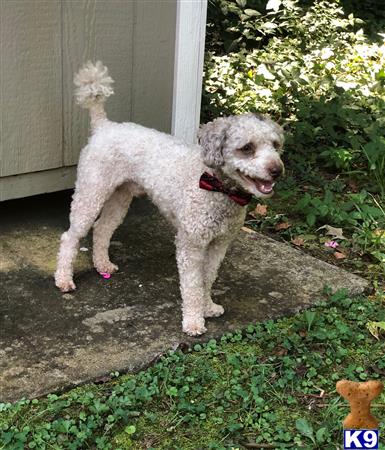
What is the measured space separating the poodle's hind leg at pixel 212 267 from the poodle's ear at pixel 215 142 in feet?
1.84

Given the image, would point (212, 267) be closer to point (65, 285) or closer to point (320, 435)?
point (65, 285)

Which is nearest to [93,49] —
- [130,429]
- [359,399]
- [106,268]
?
[106,268]

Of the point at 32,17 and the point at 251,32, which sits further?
the point at 251,32

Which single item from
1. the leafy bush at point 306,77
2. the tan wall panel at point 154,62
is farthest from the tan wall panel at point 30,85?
the leafy bush at point 306,77

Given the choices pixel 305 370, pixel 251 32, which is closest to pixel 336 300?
pixel 305 370

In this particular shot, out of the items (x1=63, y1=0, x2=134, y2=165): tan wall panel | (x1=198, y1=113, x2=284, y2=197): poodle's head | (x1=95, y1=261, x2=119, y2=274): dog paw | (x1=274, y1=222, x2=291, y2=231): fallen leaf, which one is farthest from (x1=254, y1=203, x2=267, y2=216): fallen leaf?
(x1=198, y1=113, x2=284, y2=197): poodle's head

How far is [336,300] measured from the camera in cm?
376

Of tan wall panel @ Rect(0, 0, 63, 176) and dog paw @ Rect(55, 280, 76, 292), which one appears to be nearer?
dog paw @ Rect(55, 280, 76, 292)

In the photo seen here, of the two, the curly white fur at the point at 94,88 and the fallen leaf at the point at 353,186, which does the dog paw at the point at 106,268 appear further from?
the fallen leaf at the point at 353,186

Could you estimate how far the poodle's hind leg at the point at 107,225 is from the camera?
13.0 feet

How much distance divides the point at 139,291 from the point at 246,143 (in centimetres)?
120

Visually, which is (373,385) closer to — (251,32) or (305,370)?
(305,370)

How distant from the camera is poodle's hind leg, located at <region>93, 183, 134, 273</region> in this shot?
3.96m

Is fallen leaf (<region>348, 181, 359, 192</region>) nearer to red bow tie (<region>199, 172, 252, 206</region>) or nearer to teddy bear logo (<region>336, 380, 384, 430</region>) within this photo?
red bow tie (<region>199, 172, 252, 206</region>)
